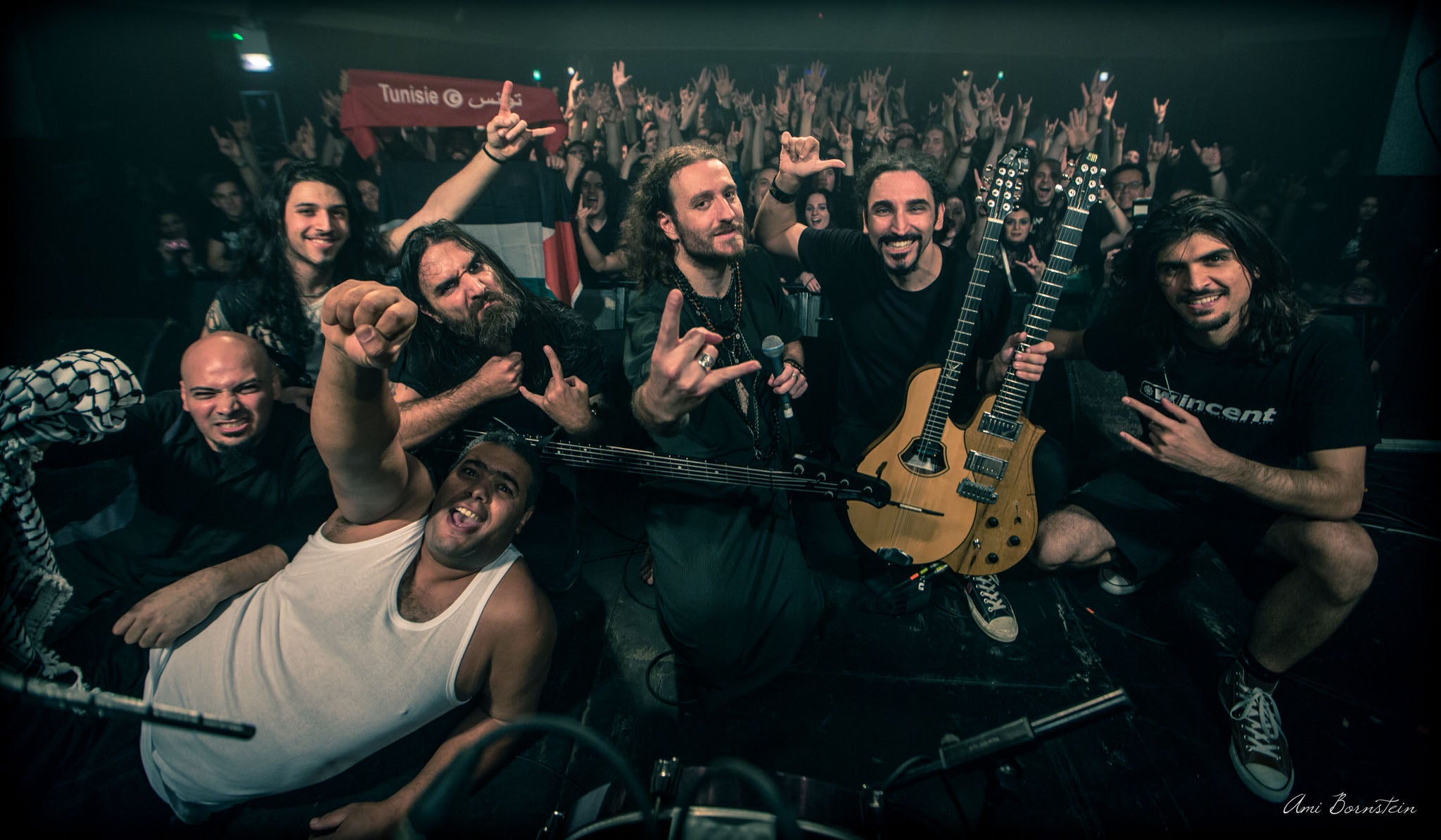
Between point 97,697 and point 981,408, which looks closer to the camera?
point 97,697

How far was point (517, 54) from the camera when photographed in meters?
10.9

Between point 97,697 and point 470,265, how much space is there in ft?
6.54

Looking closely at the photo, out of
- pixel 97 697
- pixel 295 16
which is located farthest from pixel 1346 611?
Answer: pixel 295 16

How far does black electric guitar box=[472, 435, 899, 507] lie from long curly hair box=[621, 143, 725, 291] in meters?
0.84

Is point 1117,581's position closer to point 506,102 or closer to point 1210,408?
point 1210,408

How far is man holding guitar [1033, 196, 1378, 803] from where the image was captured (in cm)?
215

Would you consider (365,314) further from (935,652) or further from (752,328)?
(935,652)

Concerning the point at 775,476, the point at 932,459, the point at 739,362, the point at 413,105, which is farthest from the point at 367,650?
the point at 413,105

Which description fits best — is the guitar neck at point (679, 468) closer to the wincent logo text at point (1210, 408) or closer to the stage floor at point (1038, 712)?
the stage floor at point (1038, 712)

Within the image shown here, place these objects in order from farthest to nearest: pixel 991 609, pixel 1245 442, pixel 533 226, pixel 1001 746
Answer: pixel 533 226
pixel 991 609
pixel 1245 442
pixel 1001 746

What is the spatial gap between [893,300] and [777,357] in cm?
131

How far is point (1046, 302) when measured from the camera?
2.62 m

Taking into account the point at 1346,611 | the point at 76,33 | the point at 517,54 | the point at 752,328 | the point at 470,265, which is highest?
the point at 517,54

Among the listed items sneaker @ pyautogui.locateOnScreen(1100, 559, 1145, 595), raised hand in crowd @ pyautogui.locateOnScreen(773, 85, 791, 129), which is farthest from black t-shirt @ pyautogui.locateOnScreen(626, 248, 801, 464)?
raised hand in crowd @ pyautogui.locateOnScreen(773, 85, 791, 129)
